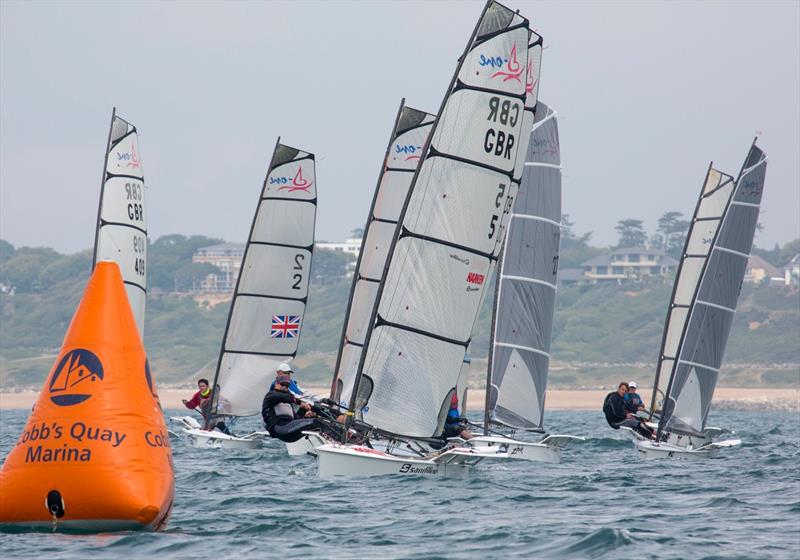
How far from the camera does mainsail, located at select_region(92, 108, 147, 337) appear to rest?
2792 centimetres

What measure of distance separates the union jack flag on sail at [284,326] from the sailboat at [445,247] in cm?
962

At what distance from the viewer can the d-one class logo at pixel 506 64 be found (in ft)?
61.7

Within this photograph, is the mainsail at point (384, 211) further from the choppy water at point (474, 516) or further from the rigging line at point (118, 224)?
the rigging line at point (118, 224)

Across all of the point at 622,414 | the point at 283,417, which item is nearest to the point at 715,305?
the point at 622,414

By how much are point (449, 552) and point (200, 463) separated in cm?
1078

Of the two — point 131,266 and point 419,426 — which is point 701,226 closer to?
point 131,266

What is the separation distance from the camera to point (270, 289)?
28.3m

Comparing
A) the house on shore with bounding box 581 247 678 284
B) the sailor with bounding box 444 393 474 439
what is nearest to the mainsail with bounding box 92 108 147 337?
the sailor with bounding box 444 393 474 439

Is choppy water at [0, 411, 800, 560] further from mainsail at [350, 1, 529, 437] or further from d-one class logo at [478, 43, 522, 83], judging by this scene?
d-one class logo at [478, 43, 522, 83]

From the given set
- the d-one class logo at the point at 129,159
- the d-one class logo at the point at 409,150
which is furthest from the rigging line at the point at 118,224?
the d-one class logo at the point at 409,150

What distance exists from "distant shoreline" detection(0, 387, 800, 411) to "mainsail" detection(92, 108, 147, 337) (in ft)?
160

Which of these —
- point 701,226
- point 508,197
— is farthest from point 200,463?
point 701,226

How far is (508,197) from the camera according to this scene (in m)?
19.1

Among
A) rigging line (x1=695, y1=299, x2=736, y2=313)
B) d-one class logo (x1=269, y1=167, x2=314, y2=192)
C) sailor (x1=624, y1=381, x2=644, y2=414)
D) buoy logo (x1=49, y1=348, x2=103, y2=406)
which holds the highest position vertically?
d-one class logo (x1=269, y1=167, x2=314, y2=192)
